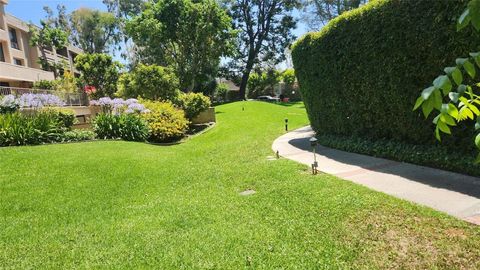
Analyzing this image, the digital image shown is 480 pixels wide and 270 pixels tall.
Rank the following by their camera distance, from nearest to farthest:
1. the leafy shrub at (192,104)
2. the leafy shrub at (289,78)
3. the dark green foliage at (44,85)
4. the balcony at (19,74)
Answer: the leafy shrub at (192,104) < the balcony at (19,74) < the dark green foliage at (44,85) < the leafy shrub at (289,78)

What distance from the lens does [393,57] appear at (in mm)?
7977

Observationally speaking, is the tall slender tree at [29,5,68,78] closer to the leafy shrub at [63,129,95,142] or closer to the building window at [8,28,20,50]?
the building window at [8,28,20,50]

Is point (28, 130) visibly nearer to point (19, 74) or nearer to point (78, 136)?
point (78, 136)

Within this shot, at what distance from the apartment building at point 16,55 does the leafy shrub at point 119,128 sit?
55.6 ft

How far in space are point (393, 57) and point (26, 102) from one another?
47.6ft

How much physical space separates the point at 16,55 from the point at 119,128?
27116 millimetres

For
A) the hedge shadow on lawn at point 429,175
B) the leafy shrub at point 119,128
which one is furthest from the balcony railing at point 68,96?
the hedge shadow on lawn at point 429,175

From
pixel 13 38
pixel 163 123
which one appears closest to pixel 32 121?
pixel 163 123

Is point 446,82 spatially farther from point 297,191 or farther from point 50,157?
point 50,157

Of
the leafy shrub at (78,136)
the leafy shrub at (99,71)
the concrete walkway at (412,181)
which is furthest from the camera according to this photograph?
the leafy shrub at (99,71)

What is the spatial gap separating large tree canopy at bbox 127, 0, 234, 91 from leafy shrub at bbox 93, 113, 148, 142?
48.1 feet

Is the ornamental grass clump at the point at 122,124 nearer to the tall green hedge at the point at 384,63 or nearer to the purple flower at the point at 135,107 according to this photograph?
the purple flower at the point at 135,107

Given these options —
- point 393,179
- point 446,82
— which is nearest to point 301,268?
point 446,82

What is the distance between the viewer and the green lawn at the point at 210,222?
4.07 meters
